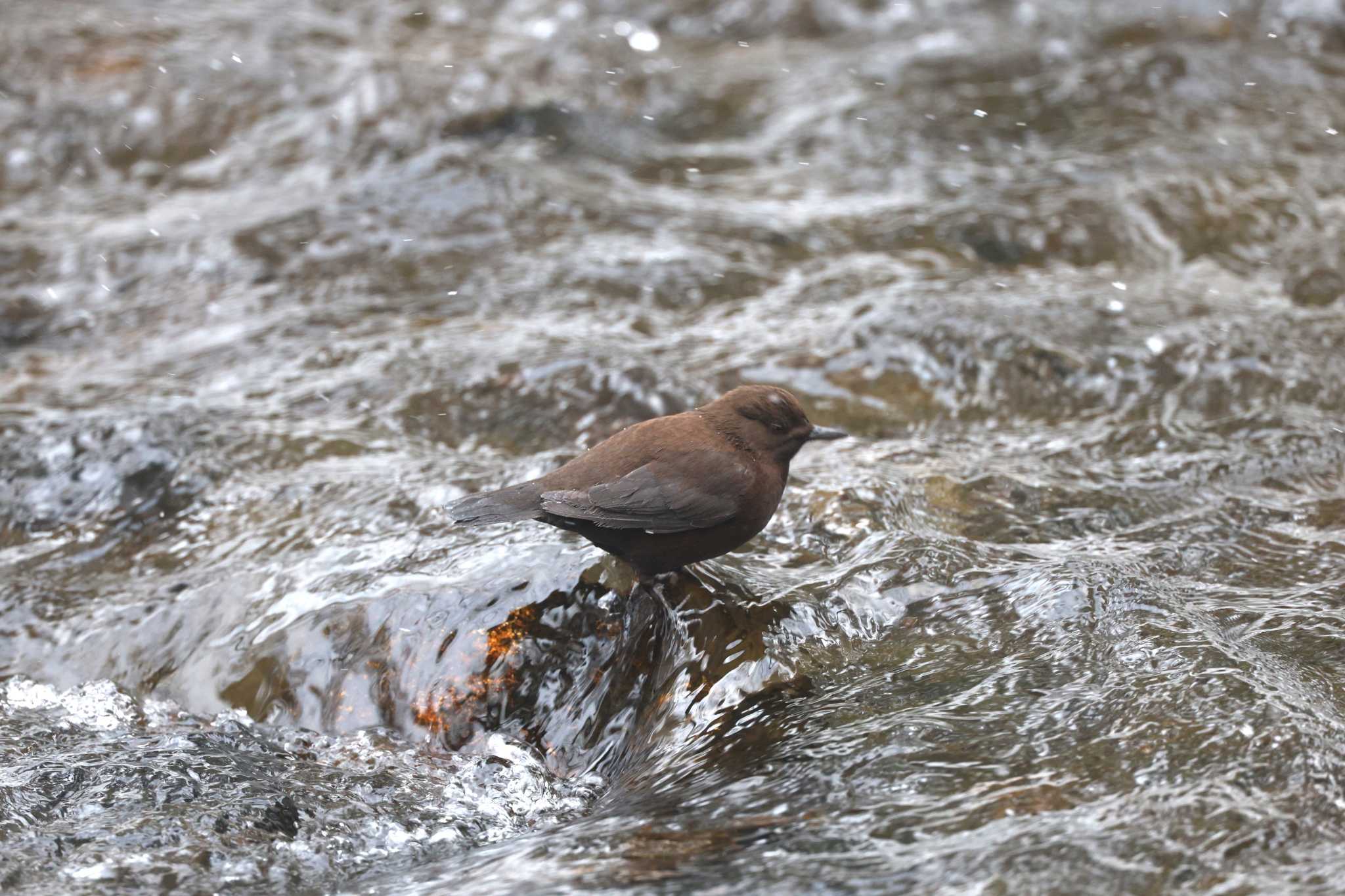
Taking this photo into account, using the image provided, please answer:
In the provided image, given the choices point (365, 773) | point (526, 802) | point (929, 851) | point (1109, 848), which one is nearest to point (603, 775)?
point (526, 802)

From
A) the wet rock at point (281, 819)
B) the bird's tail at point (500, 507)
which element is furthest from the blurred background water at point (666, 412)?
the bird's tail at point (500, 507)

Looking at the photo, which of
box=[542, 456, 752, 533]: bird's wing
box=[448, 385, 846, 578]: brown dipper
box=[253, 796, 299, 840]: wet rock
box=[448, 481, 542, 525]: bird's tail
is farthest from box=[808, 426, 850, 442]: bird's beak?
box=[253, 796, 299, 840]: wet rock

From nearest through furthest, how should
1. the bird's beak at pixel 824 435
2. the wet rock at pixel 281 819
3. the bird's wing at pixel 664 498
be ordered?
the wet rock at pixel 281 819, the bird's wing at pixel 664 498, the bird's beak at pixel 824 435

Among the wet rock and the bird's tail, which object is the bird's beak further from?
the wet rock

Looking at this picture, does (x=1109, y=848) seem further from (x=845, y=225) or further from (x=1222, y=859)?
(x=845, y=225)

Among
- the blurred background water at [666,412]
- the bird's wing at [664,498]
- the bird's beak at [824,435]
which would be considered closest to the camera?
the blurred background water at [666,412]

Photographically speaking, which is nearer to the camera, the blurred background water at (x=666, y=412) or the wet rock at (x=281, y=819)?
the blurred background water at (x=666, y=412)

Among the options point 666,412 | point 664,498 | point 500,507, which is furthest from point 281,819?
point 666,412

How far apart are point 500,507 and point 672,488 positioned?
19.6 inches

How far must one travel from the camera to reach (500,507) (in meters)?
3.96

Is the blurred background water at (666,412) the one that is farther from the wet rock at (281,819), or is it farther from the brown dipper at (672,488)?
the brown dipper at (672,488)

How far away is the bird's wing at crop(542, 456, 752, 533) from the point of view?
392 cm

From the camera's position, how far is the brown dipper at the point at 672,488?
3.94 m

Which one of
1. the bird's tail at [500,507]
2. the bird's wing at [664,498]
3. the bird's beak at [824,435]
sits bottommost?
the bird's beak at [824,435]
